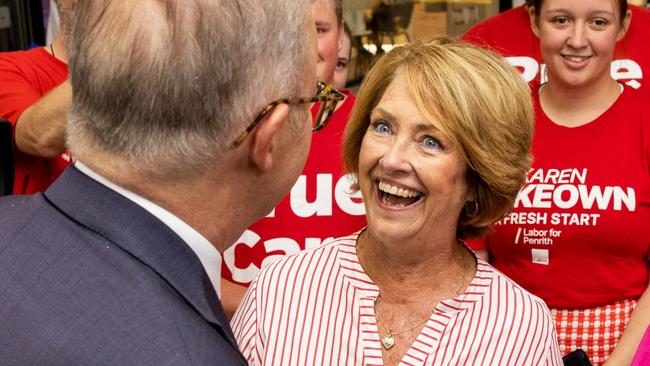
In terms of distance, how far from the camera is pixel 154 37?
114 centimetres

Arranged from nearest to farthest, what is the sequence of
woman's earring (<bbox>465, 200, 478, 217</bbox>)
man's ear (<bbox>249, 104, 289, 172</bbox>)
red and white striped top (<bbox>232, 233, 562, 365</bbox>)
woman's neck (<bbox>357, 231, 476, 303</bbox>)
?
man's ear (<bbox>249, 104, 289, 172</bbox>)
red and white striped top (<bbox>232, 233, 562, 365</bbox>)
woman's neck (<bbox>357, 231, 476, 303</bbox>)
woman's earring (<bbox>465, 200, 478, 217</bbox>)

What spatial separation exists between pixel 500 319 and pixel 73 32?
1169 mm

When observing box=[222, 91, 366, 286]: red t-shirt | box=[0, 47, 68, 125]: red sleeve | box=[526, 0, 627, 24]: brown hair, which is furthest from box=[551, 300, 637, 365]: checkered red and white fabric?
box=[0, 47, 68, 125]: red sleeve

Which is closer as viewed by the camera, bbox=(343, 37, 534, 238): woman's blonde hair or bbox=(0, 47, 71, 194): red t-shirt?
bbox=(343, 37, 534, 238): woman's blonde hair

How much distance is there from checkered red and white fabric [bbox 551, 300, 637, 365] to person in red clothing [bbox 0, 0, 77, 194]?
1.47m

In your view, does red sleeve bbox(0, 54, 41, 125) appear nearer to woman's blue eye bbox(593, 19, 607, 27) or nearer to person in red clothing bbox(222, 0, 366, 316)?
person in red clothing bbox(222, 0, 366, 316)

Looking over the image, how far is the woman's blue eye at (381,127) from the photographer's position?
7.07 feet

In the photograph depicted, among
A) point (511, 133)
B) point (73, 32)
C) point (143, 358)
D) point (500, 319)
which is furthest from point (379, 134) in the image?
point (143, 358)

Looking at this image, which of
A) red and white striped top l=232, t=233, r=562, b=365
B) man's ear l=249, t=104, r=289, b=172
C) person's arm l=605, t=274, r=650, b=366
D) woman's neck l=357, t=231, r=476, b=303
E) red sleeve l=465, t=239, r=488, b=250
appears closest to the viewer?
man's ear l=249, t=104, r=289, b=172

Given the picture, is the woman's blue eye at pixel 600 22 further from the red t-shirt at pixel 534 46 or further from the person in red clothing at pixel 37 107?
the person in red clothing at pixel 37 107

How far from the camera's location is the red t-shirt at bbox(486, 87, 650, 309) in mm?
2594

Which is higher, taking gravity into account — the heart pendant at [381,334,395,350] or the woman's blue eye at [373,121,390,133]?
the woman's blue eye at [373,121,390,133]

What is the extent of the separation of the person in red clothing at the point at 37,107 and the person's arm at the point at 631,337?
157 centimetres

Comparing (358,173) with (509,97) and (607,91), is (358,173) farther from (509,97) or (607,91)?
(607,91)
